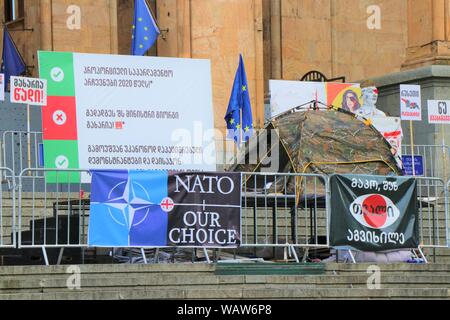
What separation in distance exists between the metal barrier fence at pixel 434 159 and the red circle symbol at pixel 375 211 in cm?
657

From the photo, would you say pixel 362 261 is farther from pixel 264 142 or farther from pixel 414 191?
pixel 264 142

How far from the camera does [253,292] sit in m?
14.8

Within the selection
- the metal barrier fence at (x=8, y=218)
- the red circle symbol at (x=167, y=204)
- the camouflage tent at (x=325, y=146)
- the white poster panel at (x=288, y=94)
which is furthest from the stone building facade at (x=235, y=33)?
the red circle symbol at (x=167, y=204)

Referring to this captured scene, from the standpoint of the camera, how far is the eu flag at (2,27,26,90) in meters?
26.4

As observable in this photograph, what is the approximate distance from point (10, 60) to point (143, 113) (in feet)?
25.8

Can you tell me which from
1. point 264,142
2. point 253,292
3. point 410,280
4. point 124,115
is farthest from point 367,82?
point 253,292

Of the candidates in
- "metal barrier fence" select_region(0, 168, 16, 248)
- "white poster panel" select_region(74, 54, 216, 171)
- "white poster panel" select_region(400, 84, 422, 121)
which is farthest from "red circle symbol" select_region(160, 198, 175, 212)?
"white poster panel" select_region(400, 84, 422, 121)

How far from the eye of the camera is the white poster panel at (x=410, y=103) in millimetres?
22938

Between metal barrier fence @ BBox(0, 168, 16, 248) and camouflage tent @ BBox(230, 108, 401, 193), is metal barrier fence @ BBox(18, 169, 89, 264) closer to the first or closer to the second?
metal barrier fence @ BBox(0, 168, 16, 248)

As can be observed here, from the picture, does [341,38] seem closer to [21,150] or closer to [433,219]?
[21,150]

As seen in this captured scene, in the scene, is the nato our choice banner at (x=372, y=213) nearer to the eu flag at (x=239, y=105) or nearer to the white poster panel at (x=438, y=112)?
the eu flag at (x=239, y=105)

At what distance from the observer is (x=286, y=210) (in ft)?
60.3

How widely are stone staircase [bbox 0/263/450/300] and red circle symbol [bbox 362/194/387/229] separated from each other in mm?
767

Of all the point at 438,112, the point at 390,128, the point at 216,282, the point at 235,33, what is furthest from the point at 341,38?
the point at 216,282
